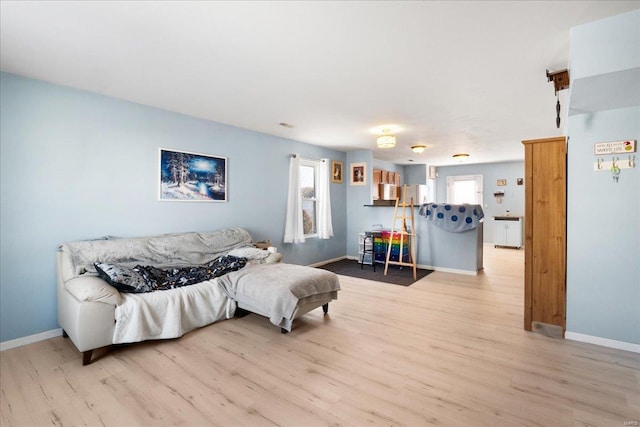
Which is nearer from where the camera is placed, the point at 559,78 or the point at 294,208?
the point at 559,78

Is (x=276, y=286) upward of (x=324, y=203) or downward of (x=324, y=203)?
downward

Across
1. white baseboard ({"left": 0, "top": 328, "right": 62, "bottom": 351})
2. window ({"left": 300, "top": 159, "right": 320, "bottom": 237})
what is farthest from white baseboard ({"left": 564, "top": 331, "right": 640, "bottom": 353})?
white baseboard ({"left": 0, "top": 328, "right": 62, "bottom": 351})

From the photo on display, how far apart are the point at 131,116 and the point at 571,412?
184 inches

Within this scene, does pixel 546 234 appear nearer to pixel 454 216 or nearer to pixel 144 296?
pixel 454 216

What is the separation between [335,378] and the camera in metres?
2.16

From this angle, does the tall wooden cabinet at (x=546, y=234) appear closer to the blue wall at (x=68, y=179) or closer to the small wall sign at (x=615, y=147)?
the small wall sign at (x=615, y=147)

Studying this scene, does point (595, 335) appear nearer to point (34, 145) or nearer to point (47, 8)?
point (47, 8)

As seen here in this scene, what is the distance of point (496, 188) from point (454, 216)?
15.7 feet

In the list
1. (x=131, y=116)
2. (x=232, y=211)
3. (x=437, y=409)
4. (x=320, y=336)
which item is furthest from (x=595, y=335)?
(x=131, y=116)

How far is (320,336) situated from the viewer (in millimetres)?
2861

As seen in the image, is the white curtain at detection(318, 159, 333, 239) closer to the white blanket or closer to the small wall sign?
the white blanket

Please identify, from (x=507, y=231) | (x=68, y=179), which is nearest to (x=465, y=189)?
(x=507, y=231)

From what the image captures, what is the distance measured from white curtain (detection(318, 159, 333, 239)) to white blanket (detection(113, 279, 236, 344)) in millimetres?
3000

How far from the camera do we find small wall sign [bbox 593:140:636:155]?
2.30 metres
